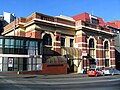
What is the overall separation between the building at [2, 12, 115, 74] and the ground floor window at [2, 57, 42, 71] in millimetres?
1199

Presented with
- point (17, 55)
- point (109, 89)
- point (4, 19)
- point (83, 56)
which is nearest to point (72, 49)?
point (83, 56)

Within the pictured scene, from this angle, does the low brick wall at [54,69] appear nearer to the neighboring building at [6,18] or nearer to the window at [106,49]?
the window at [106,49]

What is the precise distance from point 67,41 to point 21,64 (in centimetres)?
1339

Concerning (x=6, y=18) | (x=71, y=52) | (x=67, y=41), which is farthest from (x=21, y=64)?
(x=6, y=18)

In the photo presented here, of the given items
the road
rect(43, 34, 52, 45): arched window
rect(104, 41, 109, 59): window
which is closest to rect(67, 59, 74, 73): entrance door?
rect(43, 34, 52, 45): arched window

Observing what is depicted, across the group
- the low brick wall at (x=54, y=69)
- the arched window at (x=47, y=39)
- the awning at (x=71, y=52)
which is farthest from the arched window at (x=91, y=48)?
the low brick wall at (x=54, y=69)

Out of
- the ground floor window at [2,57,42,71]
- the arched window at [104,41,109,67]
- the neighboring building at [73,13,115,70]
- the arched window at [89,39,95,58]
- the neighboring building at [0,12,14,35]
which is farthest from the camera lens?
the neighboring building at [0,12,14,35]

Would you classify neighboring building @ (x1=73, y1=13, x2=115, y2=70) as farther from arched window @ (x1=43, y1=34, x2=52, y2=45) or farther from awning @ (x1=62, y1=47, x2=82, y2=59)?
arched window @ (x1=43, y1=34, x2=52, y2=45)

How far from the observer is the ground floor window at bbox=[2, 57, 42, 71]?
1331 inches

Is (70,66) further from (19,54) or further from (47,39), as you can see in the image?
(19,54)

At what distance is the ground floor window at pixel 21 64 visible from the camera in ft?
111

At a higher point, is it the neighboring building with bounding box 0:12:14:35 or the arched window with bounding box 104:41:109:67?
the neighboring building with bounding box 0:12:14:35

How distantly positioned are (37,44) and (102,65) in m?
19.5

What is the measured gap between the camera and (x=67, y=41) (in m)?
45.1
